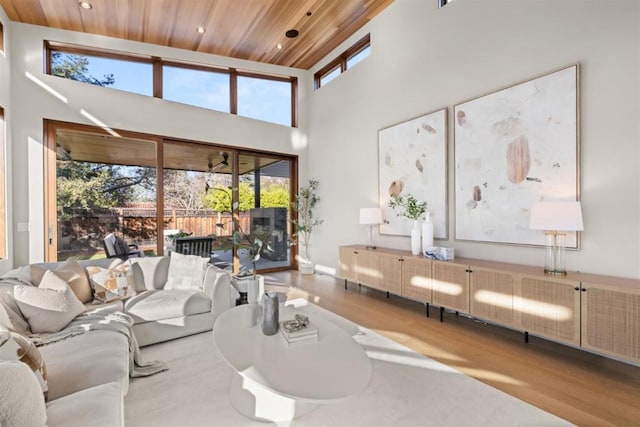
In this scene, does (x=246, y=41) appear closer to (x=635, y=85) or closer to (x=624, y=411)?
(x=635, y=85)

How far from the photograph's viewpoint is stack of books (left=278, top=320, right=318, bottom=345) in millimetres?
1865

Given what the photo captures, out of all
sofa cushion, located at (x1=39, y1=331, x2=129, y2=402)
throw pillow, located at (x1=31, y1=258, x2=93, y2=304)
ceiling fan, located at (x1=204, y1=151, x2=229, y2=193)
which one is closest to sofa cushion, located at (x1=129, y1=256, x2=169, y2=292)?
throw pillow, located at (x1=31, y1=258, x2=93, y2=304)

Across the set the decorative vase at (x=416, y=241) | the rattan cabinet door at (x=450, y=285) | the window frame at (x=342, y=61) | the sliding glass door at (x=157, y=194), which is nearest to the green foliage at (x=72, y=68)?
the sliding glass door at (x=157, y=194)

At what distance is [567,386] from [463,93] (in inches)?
124

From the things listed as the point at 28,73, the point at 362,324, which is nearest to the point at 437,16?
the point at 362,324

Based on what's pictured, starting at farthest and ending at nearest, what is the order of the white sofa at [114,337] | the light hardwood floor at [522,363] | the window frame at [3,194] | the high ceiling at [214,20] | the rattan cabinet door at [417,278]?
the high ceiling at [214,20] → the window frame at [3,194] → the rattan cabinet door at [417,278] → the light hardwood floor at [522,363] → the white sofa at [114,337]

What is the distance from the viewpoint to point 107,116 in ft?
15.2

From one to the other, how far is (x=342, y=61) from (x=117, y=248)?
204 inches

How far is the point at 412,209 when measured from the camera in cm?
407

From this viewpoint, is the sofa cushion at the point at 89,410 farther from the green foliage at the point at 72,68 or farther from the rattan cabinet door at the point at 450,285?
the green foliage at the point at 72,68

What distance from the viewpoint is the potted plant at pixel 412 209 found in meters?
3.90

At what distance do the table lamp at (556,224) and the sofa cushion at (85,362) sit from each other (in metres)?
3.35

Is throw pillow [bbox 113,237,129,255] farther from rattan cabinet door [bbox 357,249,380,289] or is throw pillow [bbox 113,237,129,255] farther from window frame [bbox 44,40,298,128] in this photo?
rattan cabinet door [bbox 357,249,380,289]

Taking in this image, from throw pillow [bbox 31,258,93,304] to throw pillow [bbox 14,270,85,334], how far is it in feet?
1.00
